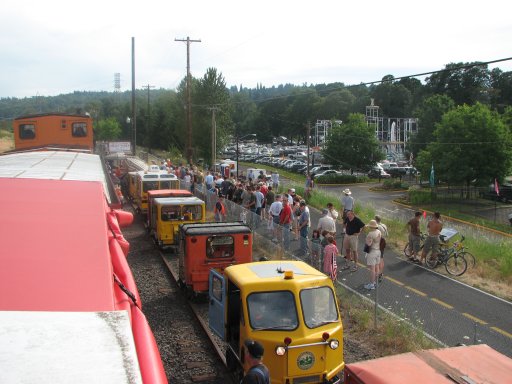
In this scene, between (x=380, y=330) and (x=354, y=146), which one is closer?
(x=380, y=330)

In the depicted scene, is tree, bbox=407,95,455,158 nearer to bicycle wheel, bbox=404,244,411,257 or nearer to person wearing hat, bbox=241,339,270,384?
bicycle wheel, bbox=404,244,411,257

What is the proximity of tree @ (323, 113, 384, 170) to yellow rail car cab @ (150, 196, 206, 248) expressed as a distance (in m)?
41.4

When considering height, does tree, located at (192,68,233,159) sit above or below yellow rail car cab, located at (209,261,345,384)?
above

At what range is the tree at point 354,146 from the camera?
5794cm

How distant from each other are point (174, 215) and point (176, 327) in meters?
6.86

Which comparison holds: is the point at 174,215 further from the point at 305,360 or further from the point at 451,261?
the point at 305,360

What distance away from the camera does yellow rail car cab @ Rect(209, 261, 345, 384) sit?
26.1 feet

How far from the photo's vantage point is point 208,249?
44.4ft

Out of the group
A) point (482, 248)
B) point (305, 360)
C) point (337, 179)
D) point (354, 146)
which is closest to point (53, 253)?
point (305, 360)

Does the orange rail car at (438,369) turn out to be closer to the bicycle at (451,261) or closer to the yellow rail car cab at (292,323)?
the yellow rail car cab at (292,323)

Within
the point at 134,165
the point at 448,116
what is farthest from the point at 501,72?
the point at 134,165

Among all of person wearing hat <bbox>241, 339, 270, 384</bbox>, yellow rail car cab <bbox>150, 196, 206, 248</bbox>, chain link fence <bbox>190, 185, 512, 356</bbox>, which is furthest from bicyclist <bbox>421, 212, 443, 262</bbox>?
person wearing hat <bbox>241, 339, 270, 384</bbox>

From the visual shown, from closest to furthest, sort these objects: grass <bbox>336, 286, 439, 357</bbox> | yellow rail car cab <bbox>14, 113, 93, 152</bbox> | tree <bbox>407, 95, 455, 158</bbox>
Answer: grass <bbox>336, 286, 439, 357</bbox>, yellow rail car cab <bbox>14, 113, 93, 152</bbox>, tree <bbox>407, 95, 455, 158</bbox>

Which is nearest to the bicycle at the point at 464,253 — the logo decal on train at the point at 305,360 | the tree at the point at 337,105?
the logo decal on train at the point at 305,360
